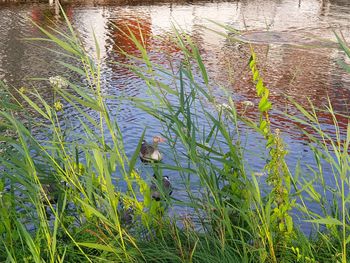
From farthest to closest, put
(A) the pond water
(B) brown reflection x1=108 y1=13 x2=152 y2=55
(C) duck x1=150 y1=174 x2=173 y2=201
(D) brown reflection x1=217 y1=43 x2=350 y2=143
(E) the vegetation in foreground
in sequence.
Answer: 1. (B) brown reflection x1=108 y1=13 x2=152 y2=55
2. (D) brown reflection x1=217 y1=43 x2=350 y2=143
3. (A) the pond water
4. (C) duck x1=150 y1=174 x2=173 y2=201
5. (E) the vegetation in foreground

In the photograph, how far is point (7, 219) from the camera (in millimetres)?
3068

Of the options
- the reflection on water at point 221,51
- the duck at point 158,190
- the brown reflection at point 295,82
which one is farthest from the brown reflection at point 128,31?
the duck at point 158,190

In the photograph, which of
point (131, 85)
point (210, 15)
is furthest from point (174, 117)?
point (210, 15)

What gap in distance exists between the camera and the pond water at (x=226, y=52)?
1034 cm

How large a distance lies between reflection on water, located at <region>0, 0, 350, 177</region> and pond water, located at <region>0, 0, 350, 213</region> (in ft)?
0.06

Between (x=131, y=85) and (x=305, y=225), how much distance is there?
7810 millimetres

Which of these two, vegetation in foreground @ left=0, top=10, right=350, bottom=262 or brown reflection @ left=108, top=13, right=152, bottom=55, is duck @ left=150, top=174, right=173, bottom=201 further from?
brown reflection @ left=108, top=13, right=152, bottom=55

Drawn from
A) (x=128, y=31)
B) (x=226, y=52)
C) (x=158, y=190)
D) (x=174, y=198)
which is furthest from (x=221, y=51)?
(x=174, y=198)

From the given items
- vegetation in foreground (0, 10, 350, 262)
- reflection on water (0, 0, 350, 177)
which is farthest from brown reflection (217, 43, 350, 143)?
vegetation in foreground (0, 10, 350, 262)

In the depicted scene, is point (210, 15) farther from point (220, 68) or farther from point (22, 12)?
point (220, 68)

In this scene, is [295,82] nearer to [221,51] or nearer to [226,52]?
[226,52]

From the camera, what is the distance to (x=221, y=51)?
58.3 ft

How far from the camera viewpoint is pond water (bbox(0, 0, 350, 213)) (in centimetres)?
1034

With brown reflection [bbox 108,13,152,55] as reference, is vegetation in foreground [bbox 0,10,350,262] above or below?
above
